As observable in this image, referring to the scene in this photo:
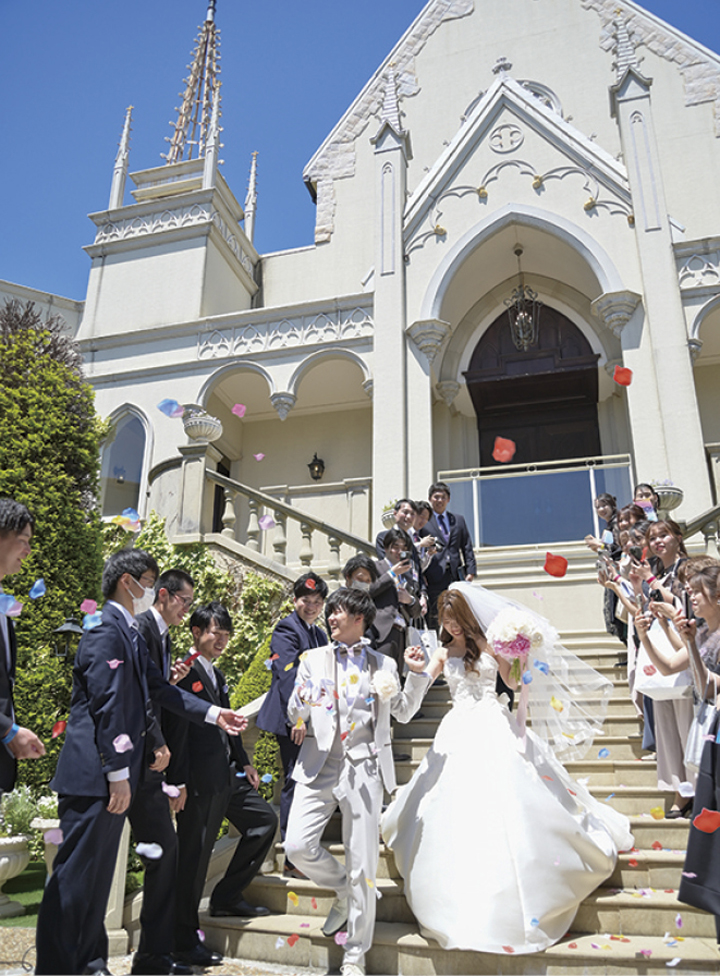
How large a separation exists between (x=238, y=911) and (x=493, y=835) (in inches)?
71.2

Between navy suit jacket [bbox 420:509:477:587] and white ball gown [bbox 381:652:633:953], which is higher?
navy suit jacket [bbox 420:509:477:587]

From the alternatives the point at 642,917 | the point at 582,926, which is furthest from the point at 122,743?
the point at 642,917

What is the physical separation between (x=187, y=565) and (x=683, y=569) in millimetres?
7260

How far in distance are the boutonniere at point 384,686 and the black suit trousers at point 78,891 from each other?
1.55 m

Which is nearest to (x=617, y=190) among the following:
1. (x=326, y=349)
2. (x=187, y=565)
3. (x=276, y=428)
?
(x=326, y=349)

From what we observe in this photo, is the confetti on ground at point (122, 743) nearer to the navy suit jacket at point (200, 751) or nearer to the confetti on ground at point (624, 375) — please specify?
the navy suit jacket at point (200, 751)

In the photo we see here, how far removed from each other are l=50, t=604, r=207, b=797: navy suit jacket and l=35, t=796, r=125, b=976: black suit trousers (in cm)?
13

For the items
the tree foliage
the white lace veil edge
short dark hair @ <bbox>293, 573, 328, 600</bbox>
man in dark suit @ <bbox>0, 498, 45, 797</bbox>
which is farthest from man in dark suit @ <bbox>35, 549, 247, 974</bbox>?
the tree foliage

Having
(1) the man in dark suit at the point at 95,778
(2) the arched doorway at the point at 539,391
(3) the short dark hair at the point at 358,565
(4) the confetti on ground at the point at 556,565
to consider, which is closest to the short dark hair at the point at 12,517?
(1) the man in dark suit at the point at 95,778

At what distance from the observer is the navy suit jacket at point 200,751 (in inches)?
169

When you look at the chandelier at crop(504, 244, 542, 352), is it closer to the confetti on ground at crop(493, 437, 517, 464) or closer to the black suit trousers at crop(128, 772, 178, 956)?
the confetti on ground at crop(493, 437, 517, 464)

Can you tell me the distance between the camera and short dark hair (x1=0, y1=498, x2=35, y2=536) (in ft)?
10.9

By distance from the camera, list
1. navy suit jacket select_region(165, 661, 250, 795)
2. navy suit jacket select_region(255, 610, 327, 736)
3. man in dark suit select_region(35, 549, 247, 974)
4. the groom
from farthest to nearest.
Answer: navy suit jacket select_region(255, 610, 327, 736) → navy suit jacket select_region(165, 661, 250, 795) → the groom → man in dark suit select_region(35, 549, 247, 974)

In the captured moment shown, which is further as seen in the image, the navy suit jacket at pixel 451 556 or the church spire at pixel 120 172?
the church spire at pixel 120 172
